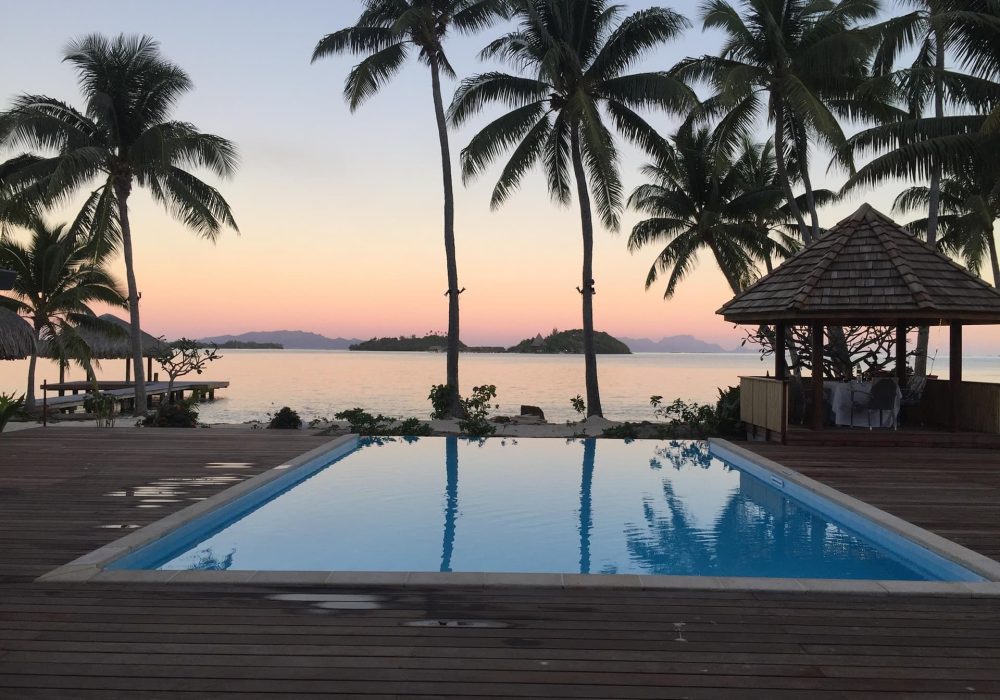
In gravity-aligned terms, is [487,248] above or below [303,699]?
above

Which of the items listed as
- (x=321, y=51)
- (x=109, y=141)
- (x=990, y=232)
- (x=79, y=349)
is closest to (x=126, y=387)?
(x=79, y=349)

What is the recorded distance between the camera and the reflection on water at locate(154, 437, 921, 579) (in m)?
7.28

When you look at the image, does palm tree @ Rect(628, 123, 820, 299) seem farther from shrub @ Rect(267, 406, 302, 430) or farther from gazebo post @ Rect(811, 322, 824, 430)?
shrub @ Rect(267, 406, 302, 430)

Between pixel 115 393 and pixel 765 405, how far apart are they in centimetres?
2580

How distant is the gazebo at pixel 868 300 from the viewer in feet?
42.4

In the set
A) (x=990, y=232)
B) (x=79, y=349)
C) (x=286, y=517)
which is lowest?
(x=286, y=517)

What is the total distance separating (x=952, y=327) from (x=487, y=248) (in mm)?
26421

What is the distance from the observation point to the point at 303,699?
11.4ft

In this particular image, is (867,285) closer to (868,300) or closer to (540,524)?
(868,300)

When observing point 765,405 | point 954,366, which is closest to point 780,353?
point 765,405

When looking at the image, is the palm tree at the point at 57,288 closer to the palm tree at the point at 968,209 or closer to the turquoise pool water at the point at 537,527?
the turquoise pool water at the point at 537,527

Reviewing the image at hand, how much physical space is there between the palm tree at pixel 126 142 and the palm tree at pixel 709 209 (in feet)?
45.5

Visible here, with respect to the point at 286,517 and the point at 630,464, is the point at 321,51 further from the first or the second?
the point at 286,517

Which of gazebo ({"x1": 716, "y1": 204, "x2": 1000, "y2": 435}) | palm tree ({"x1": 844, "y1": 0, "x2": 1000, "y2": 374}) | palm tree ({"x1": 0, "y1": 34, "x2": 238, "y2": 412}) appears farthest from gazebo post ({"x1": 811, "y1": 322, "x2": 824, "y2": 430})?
palm tree ({"x1": 0, "y1": 34, "x2": 238, "y2": 412})
